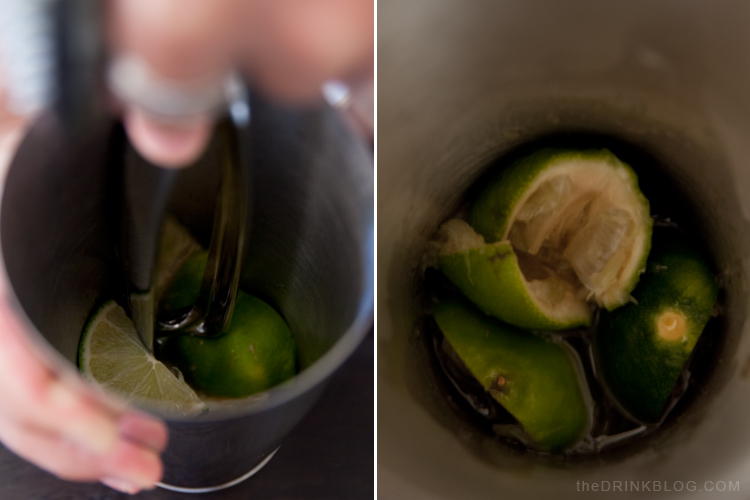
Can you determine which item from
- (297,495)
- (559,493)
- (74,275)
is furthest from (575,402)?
(74,275)

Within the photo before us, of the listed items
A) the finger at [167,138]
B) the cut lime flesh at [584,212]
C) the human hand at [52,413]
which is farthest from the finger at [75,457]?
the cut lime flesh at [584,212]

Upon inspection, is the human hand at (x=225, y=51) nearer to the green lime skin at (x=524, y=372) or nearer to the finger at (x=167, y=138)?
the finger at (x=167, y=138)

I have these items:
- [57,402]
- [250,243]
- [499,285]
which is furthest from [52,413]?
[499,285]

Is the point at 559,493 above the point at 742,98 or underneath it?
underneath

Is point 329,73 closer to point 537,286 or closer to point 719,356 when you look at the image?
point 537,286

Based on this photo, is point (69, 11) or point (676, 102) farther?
point (676, 102)

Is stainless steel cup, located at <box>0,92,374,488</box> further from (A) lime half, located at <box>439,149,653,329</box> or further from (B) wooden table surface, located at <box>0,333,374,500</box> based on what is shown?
(A) lime half, located at <box>439,149,653,329</box>

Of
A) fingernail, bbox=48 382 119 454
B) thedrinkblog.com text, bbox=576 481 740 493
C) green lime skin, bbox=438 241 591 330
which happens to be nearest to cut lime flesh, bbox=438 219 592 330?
green lime skin, bbox=438 241 591 330
